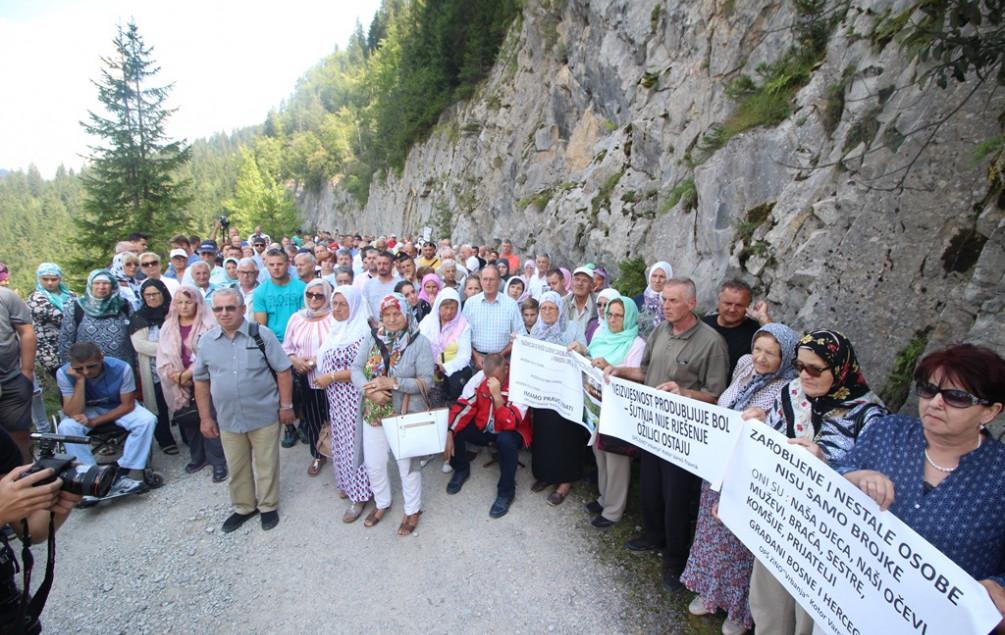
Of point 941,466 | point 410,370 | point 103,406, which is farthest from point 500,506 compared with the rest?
point 103,406

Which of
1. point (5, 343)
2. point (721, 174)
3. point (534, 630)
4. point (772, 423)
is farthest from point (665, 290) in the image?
point (5, 343)

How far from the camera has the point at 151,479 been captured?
5.40 m

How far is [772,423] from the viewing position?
9.75 ft

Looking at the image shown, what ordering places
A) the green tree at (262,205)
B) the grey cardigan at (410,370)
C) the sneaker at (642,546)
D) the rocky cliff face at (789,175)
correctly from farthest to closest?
the green tree at (262,205), the grey cardigan at (410,370), the sneaker at (642,546), the rocky cliff face at (789,175)

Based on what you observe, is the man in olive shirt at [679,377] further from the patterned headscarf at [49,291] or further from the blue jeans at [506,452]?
the patterned headscarf at [49,291]

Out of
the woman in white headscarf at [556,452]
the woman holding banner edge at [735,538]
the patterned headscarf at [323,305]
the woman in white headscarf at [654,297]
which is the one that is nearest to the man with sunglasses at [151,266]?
the patterned headscarf at [323,305]

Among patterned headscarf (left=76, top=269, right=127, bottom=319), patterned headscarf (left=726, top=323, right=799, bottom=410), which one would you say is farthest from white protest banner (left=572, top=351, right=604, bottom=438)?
patterned headscarf (left=76, top=269, right=127, bottom=319)

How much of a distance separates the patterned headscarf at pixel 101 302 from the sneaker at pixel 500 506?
530 cm

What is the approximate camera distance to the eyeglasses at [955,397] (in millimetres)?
2018

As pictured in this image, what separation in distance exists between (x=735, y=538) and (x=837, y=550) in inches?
44.2

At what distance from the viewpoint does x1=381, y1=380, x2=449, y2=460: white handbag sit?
4.29 m

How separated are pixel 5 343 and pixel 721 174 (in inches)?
351

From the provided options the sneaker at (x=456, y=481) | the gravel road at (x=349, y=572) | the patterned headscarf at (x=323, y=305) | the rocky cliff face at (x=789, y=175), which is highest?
the rocky cliff face at (x=789, y=175)

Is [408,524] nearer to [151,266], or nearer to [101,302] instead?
[101,302]
